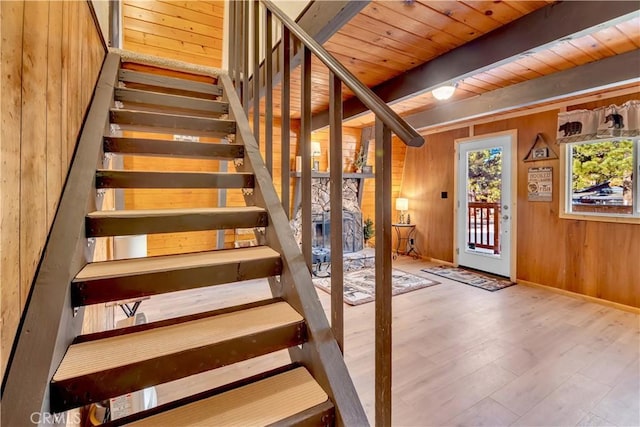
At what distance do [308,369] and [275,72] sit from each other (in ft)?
8.40

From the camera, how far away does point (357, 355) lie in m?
2.48

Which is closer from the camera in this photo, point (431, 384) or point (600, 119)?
point (431, 384)

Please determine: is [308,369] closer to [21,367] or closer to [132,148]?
[21,367]

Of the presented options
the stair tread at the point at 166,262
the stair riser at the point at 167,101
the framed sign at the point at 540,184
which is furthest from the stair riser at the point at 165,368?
the framed sign at the point at 540,184

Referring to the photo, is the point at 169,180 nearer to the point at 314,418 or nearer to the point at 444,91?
the point at 314,418

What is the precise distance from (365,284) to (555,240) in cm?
249

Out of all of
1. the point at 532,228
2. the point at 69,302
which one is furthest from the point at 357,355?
the point at 532,228

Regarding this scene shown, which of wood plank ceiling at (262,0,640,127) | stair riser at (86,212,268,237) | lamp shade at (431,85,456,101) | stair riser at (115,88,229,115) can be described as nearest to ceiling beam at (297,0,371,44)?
wood plank ceiling at (262,0,640,127)

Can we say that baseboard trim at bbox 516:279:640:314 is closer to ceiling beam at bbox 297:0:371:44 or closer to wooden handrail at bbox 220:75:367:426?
wooden handrail at bbox 220:75:367:426

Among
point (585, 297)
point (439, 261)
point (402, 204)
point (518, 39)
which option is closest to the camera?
point (518, 39)

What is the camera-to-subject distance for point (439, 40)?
2.33 m

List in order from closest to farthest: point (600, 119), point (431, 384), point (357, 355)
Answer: point (431, 384) → point (357, 355) → point (600, 119)

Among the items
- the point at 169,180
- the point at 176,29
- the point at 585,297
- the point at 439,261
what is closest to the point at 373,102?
the point at 169,180

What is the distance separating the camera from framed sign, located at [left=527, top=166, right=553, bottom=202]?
4.11 meters
